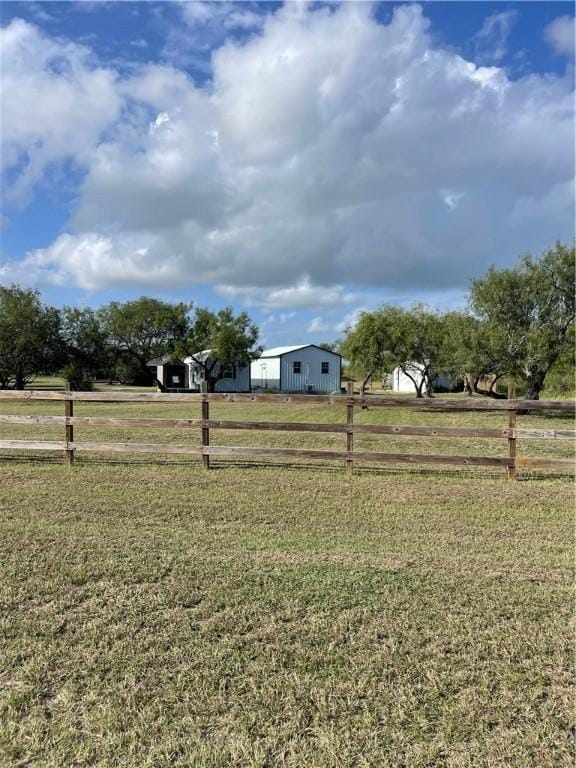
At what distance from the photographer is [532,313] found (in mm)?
21234

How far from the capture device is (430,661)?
301cm

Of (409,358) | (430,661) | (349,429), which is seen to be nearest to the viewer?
(430,661)

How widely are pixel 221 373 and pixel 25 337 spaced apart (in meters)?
19.1

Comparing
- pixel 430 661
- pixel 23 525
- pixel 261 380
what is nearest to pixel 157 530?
pixel 23 525

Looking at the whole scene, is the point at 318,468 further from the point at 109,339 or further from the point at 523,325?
the point at 109,339

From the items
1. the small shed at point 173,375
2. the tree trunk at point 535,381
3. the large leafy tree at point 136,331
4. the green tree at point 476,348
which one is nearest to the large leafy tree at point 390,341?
the green tree at point 476,348

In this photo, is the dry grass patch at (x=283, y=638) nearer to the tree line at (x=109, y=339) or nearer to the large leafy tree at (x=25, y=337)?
the tree line at (x=109, y=339)

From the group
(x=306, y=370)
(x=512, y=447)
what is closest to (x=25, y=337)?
(x=306, y=370)

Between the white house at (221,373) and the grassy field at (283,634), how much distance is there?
135 feet

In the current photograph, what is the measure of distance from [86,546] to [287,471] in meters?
4.32

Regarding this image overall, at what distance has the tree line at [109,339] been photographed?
1280 inches

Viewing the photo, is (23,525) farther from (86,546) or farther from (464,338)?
(464,338)

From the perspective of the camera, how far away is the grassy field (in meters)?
2.38

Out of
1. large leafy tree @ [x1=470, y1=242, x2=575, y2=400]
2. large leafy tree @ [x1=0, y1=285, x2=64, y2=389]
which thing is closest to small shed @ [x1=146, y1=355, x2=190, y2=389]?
large leafy tree @ [x1=0, y1=285, x2=64, y2=389]
